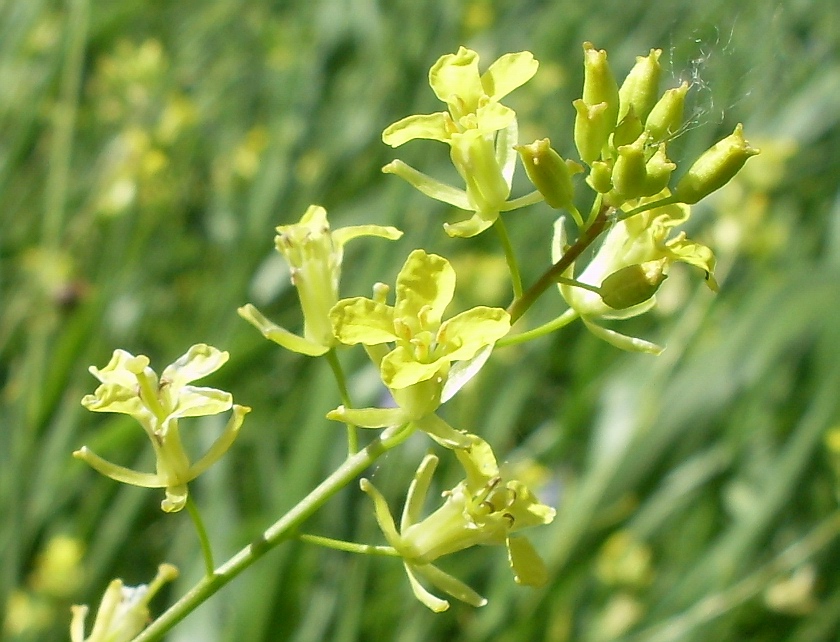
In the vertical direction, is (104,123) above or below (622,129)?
below

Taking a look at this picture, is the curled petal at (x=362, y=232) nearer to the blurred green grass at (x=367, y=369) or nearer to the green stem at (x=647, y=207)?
the green stem at (x=647, y=207)

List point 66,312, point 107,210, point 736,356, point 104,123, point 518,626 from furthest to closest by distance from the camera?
point 104,123 → point 107,210 → point 66,312 → point 736,356 → point 518,626

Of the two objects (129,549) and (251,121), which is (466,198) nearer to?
(129,549)

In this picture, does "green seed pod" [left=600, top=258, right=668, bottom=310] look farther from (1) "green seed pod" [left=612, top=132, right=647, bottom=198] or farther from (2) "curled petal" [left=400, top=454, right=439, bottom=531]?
(2) "curled petal" [left=400, top=454, right=439, bottom=531]

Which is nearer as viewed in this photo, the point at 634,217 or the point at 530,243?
the point at 634,217

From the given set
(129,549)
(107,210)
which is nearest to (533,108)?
(107,210)

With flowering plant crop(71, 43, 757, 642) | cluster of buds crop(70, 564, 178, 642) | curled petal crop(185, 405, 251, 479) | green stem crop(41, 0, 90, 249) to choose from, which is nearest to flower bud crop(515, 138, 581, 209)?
flowering plant crop(71, 43, 757, 642)

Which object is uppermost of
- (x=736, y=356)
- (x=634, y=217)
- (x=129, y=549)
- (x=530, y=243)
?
(x=634, y=217)
